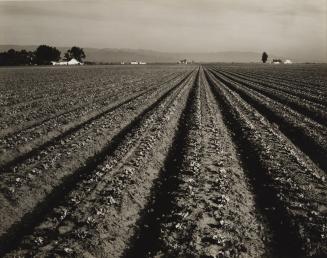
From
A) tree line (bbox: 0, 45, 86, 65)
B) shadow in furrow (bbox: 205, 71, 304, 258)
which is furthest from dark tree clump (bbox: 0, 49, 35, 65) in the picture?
shadow in furrow (bbox: 205, 71, 304, 258)

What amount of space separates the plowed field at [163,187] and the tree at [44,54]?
10480 cm

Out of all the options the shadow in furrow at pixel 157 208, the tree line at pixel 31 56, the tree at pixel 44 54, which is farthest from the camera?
the tree at pixel 44 54

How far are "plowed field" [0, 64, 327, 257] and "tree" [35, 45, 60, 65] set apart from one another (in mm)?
104805

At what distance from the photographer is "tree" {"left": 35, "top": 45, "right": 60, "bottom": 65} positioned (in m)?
113

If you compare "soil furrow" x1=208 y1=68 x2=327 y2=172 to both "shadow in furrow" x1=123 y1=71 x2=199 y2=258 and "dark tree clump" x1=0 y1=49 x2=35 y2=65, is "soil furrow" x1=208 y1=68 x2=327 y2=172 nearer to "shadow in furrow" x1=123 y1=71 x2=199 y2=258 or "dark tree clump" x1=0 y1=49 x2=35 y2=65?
"shadow in furrow" x1=123 y1=71 x2=199 y2=258

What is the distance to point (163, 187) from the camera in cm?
823

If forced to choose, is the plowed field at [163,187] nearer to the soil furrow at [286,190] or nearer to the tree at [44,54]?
the soil furrow at [286,190]

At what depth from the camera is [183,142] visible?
11.9m

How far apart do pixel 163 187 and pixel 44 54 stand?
114 metres

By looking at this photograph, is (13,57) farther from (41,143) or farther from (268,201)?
(268,201)

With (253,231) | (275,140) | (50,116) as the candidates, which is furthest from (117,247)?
(50,116)

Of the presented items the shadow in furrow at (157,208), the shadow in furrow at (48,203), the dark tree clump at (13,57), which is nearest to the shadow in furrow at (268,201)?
Result: the shadow in furrow at (157,208)

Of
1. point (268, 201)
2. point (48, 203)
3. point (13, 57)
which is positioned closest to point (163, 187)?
point (268, 201)

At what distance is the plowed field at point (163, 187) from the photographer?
5809 millimetres
